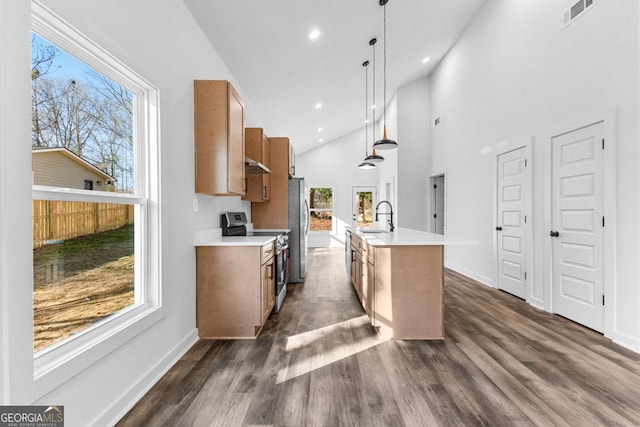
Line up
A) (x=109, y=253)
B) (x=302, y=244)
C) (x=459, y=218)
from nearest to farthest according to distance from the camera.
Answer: (x=109, y=253) → (x=302, y=244) → (x=459, y=218)

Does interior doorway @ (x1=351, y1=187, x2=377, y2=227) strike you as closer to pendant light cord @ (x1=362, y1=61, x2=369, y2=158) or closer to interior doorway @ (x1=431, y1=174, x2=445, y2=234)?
pendant light cord @ (x1=362, y1=61, x2=369, y2=158)

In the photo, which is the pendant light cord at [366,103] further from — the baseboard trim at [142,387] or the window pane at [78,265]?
the baseboard trim at [142,387]

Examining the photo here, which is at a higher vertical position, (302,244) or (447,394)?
(302,244)

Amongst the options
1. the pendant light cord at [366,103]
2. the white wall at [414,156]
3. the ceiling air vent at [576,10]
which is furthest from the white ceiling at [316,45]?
the ceiling air vent at [576,10]

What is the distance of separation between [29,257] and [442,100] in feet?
23.1

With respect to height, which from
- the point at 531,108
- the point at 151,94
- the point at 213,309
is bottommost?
the point at 213,309

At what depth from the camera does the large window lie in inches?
390

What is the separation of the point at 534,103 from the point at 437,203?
11.6 feet

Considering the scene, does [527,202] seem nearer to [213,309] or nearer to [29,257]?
[213,309]

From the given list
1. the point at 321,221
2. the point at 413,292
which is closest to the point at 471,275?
the point at 413,292

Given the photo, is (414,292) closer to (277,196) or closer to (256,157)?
(256,157)

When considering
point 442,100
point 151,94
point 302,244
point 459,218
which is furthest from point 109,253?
point 442,100

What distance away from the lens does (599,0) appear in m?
2.94

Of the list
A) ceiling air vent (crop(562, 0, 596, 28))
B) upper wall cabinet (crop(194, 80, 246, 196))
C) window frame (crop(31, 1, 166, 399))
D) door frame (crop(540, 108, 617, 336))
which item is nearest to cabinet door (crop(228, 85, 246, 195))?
upper wall cabinet (crop(194, 80, 246, 196))
